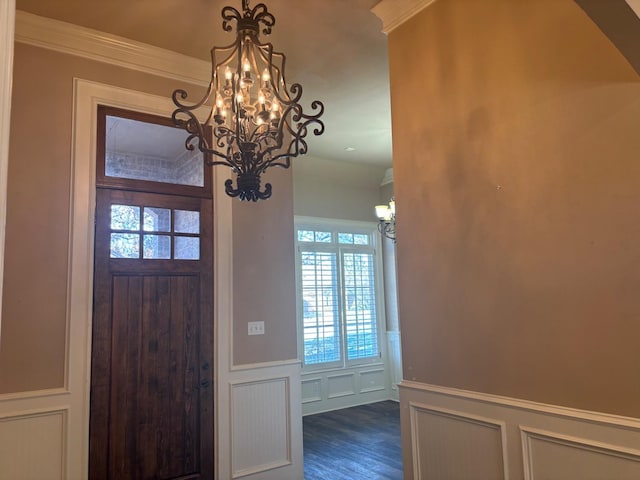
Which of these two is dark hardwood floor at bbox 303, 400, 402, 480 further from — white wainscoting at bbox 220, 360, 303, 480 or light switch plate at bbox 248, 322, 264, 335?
light switch plate at bbox 248, 322, 264, 335

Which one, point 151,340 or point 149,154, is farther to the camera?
point 149,154

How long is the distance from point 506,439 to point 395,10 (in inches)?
98.9

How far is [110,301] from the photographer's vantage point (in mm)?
2988

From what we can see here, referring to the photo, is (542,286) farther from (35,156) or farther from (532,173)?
(35,156)

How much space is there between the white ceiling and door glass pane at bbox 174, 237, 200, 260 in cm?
123

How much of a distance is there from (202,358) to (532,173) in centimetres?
255

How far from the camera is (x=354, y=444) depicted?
4.75 metres

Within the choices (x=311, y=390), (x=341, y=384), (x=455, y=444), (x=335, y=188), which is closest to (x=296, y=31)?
(x=455, y=444)

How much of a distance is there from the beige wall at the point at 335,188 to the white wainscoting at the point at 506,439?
12.9 ft

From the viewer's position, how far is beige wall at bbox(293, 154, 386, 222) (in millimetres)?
6176

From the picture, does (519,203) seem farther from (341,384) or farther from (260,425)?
(341,384)

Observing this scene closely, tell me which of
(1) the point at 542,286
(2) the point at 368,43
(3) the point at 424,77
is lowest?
(1) the point at 542,286

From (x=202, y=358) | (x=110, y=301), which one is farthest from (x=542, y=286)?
(x=110, y=301)

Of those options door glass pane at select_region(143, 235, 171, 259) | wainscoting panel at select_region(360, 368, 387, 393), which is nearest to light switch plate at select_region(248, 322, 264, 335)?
door glass pane at select_region(143, 235, 171, 259)
